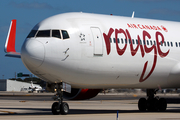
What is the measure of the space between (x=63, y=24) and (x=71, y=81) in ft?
8.59

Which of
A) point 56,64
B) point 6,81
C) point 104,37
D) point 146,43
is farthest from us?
point 6,81

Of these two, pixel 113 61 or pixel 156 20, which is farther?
pixel 156 20

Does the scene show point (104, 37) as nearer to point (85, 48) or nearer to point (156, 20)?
point (85, 48)

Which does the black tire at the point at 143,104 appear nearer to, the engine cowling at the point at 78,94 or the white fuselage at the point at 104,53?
the white fuselage at the point at 104,53

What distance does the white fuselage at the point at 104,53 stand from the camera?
1623cm

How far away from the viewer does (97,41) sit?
1708 centimetres

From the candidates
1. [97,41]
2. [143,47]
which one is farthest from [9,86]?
[97,41]

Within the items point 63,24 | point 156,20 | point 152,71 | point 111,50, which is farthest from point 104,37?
point 156,20

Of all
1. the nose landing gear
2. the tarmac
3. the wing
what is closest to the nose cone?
the tarmac

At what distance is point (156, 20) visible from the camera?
20.7 meters

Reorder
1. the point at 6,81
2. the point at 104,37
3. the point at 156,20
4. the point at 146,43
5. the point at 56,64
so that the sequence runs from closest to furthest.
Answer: the point at 56,64
the point at 104,37
the point at 146,43
the point at 156,20
the point at 6,81

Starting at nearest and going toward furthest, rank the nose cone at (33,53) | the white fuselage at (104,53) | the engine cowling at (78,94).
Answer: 1. the nose cone at (33,53)
2. the white fuselage at (104,53)
3. the engine cowling at (78,94)

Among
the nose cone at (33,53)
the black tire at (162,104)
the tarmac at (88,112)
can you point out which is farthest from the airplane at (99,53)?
the black tire at (162,104)

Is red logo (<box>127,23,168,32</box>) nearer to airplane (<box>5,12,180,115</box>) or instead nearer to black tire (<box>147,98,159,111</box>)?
airplane (<box>5,12,180,115</box>)
